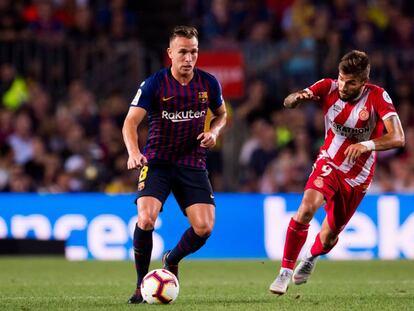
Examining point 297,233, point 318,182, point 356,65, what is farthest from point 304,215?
point 356,65

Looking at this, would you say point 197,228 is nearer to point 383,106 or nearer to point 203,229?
point 203,229

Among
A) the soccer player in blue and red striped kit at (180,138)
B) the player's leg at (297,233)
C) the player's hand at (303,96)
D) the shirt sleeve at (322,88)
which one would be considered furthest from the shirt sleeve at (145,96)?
the player's leg at (297,233)

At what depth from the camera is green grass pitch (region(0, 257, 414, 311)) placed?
28.9ft

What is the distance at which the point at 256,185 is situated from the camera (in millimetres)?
17078

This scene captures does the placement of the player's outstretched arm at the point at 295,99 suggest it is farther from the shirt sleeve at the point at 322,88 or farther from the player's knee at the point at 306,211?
the player's knee at the point at 306,211

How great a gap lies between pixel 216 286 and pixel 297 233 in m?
1.71

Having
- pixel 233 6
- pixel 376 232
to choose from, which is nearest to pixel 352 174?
pixel 376 232

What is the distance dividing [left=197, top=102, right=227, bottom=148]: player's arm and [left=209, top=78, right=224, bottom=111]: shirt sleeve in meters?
0.04

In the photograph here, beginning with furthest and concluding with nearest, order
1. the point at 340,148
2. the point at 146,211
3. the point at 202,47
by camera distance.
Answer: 1. the point at 202,47
2. the point at 340,148
3. the point at 146,211

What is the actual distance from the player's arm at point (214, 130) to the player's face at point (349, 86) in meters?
1.05

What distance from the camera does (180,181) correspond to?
920cm

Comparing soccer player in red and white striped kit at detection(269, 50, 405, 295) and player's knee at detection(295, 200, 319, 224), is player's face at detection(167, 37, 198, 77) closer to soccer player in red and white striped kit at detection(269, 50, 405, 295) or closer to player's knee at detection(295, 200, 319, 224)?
soccer player in red and white striped kit at detection(269, 50, 405, 295)

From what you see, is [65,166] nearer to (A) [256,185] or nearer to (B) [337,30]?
(A) [256,185]

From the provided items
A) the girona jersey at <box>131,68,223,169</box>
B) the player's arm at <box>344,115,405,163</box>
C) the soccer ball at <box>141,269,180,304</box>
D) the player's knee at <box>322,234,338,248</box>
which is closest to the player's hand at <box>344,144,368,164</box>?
the player's arm at <box>344,115,405,163</box>
